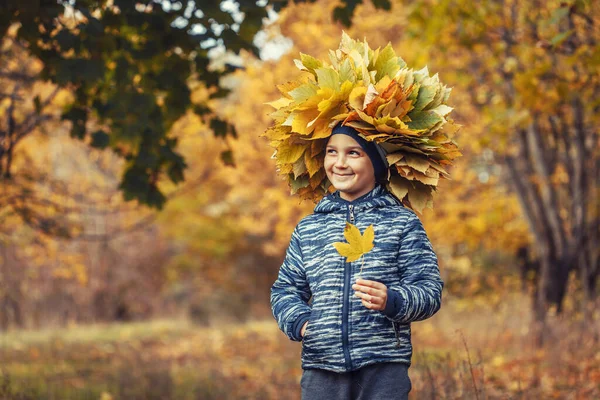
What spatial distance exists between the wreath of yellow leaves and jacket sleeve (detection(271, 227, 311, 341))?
333 millimetres

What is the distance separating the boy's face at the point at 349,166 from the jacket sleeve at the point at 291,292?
0.26m

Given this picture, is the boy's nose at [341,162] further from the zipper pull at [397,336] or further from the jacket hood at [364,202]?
the zipper pull at [397,336]

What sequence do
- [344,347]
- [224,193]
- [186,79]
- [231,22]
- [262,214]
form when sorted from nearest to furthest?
1. [344,347]
2. [231,22]
3. [186,79]
4. [262,214]
5. [224,193]

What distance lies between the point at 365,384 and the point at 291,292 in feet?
1.45

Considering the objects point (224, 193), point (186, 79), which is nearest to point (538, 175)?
point (186, 79)

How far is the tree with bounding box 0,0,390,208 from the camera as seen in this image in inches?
180

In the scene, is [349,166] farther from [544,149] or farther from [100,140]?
[544,149]

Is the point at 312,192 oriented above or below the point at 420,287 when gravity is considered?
above

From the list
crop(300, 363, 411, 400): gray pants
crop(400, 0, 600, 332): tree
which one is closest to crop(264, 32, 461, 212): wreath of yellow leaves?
crop(300, 363, 411, 400): gray pants

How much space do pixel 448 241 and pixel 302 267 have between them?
10284 millimetres

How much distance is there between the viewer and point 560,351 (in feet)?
22.9

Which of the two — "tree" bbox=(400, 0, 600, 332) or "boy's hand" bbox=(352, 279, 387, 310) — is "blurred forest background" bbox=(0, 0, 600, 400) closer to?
"tree" bbox=(400, 0, 600, 332)

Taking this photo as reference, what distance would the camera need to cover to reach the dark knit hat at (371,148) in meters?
2.83

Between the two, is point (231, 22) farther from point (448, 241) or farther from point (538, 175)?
point (448, 241)
